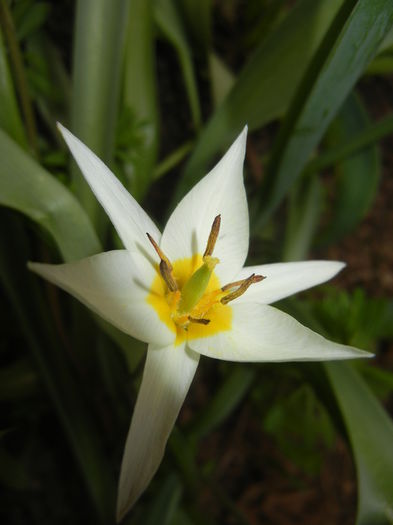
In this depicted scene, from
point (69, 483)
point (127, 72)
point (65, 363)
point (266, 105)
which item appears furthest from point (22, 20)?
point (69, 483)

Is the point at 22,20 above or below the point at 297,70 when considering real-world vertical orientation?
above

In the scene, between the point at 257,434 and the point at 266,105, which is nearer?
Result: the point at 266,105

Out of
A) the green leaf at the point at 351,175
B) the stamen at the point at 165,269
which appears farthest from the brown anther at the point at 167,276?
the green leaf at the point at 351,175

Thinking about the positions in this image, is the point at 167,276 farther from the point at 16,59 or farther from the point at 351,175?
the point at 351,175

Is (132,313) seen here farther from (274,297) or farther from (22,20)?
(22,20)

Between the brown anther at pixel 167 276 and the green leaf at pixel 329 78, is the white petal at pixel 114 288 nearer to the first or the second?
the brown anther at pixel 167 276

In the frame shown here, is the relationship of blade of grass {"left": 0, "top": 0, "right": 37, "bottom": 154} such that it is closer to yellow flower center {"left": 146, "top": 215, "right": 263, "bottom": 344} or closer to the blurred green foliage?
the blurred green foliage

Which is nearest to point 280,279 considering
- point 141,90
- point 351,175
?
point 141,90

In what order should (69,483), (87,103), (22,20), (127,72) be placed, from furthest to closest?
(69,483)
(127,72)
(22,20)
(87,103)
